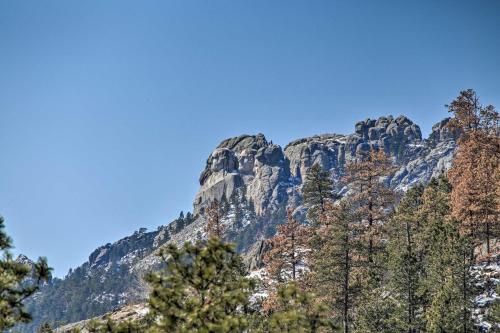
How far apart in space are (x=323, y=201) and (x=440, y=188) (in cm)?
1562

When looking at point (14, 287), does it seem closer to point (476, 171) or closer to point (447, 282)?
point (447, 282)

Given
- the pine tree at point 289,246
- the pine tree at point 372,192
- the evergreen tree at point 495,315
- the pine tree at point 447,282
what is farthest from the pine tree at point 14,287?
the pine tree at point 372,192

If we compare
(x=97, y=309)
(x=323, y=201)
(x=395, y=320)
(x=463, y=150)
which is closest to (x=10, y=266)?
(x=395, y=320)

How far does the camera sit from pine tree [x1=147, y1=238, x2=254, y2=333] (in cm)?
833

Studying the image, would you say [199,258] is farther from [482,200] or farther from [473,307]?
[482,200]

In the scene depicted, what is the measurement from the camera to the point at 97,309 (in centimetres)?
18300

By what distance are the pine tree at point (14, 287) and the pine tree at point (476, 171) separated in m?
33.1

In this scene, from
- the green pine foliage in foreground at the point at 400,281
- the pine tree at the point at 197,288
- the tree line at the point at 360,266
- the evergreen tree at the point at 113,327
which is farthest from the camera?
the green pine foliage in foreground at the point at 400,281

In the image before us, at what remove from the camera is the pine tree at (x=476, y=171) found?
1473 inches

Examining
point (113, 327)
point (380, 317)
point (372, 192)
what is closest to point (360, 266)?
point (380, 317)

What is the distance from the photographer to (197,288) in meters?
8.82

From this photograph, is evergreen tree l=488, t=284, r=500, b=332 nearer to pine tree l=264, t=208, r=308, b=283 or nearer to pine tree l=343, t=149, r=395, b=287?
pine tree l=343, t=149, r=395, b=287

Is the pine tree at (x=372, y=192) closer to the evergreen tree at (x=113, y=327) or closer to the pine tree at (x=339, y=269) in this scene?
the pine tree at (x=339, y=269)

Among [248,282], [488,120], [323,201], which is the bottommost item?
[248,282]
